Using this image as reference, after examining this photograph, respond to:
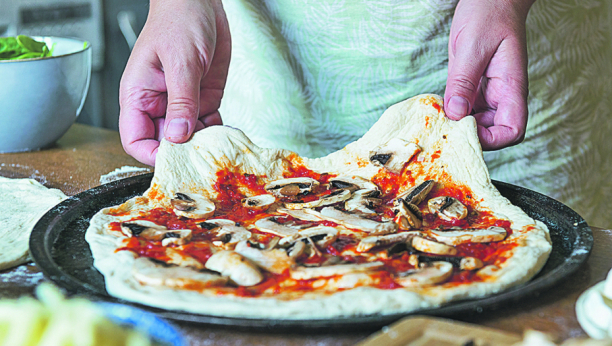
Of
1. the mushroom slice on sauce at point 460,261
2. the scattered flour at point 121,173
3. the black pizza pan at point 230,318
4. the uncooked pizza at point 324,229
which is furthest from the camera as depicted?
the scattered flour at point 121,173

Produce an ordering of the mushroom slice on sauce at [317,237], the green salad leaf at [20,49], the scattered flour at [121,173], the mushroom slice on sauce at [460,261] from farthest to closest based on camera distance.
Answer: the green salad leaf at [20,49], the scattered flour at [121,173], the mushroom slice on sauce at [317,237], the mushroom slice on sauce at [460,261]

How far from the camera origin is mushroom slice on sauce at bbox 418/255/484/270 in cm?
110

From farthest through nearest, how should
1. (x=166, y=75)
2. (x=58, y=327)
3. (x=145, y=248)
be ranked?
(x=166, y=75) → (x=145, y=248) → (x=58, y=327)

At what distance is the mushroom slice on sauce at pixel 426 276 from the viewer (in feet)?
3.40

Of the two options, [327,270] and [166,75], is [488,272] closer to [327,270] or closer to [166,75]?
[327,270]

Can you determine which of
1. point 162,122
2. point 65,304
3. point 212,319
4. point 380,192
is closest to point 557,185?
point 380,192

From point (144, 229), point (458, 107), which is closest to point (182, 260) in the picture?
point (144, 229)

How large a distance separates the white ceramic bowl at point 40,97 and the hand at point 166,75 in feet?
1.59

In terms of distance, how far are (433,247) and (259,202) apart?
522mm

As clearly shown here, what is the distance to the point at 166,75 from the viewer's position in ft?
5.57

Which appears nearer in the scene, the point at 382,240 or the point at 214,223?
the point at 382,240

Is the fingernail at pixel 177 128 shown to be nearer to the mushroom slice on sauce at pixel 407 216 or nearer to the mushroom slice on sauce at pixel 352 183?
the mushroom slice on sauce at pixel 352 183

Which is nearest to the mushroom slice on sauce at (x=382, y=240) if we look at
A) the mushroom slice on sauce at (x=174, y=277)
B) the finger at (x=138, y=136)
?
the mushroom slice on sauce at (x=174, y=277)

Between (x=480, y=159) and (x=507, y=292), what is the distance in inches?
25.1
